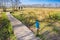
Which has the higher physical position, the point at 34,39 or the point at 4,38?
the point at 34,39

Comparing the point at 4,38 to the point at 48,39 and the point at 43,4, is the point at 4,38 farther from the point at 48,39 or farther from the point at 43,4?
the point at 43,4

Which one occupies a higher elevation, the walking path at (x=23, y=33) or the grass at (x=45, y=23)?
the walking path at (x=23, y=33)

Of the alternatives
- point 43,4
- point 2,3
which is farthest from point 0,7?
point 43,4

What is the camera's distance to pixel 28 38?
947 centimetres

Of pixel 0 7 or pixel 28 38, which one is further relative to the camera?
pixel 0 7

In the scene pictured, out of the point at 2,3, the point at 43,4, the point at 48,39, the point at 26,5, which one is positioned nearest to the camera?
the point at 48,39

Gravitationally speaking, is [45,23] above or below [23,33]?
below

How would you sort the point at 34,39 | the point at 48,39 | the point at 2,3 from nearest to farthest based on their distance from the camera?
1. the point at 34,39
2. the point at 48,39
3. the point at 2,3

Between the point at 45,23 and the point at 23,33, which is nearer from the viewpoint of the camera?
the point at 23,33

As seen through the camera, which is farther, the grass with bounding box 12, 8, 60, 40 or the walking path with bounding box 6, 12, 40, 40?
the grass with bounding box 12, 8, 60, 40

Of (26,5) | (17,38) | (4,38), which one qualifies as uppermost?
(17,38)

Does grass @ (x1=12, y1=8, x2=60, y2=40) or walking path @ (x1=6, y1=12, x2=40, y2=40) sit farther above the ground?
walking path @ (x1=6, y1=12, x2=40, y2=40)

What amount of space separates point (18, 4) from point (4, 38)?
159 ft

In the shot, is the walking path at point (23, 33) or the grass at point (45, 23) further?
the grass at point (45, 23)
